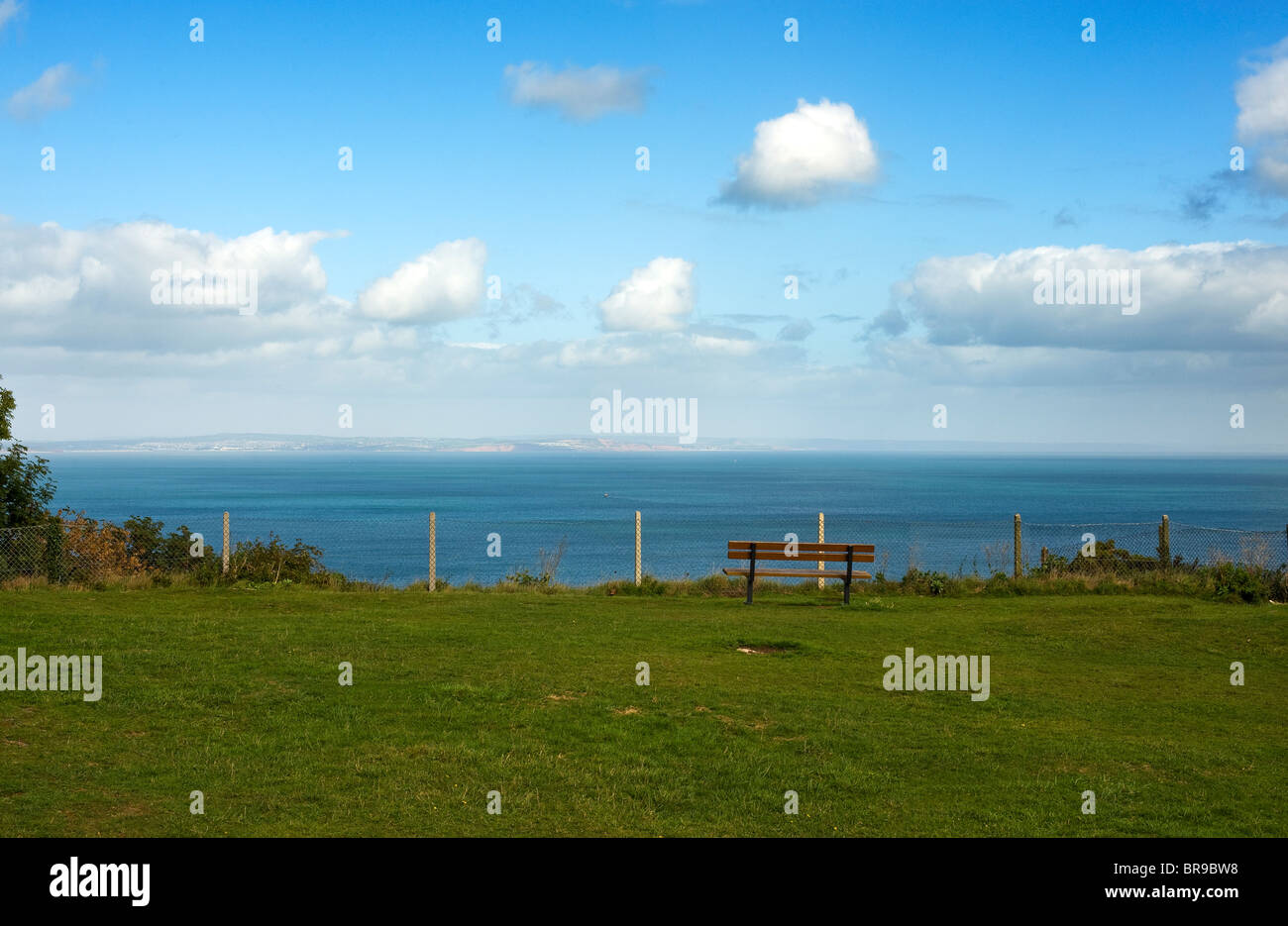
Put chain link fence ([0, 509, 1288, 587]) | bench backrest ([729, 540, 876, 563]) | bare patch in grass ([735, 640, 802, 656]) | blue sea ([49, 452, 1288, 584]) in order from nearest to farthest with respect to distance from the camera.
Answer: bare patch in grass ([735, 640, 802, 656]), bench backrest ([729, 540, 876, 563]), chain link fence ([0, 509, 1288, 587]), blue sea ([49, 452, 1288, 584])

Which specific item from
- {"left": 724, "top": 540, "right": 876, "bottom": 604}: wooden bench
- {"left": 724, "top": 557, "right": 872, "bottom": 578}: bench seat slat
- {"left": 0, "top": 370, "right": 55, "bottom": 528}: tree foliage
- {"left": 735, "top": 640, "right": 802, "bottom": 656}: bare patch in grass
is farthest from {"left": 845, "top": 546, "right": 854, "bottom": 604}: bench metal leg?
{"left": 0, "top": 370, "right": 55, "bottom": 528}: tree foliage

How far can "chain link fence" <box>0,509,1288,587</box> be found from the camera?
1981 cm

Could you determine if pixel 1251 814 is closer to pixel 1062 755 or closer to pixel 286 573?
pixel 1062 755

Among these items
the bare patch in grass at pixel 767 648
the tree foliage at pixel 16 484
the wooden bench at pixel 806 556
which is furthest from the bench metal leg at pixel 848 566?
the tree foliage at pixel 16 484

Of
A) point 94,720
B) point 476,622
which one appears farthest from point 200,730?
point 476,622

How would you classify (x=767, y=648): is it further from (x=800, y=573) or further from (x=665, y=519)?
(x=665, y=519)

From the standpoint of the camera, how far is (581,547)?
56.3 meters

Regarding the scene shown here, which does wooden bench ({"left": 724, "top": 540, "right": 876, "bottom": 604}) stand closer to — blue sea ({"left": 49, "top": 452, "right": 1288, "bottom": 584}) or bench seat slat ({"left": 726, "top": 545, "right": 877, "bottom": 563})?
bench seat slat ({"left": 726, "top": 545, "right": 877, "bottom": 563})

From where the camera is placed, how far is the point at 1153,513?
295ft

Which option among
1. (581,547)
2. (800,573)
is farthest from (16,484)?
(581,547)

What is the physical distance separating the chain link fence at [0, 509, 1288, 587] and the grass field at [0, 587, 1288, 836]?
543cm

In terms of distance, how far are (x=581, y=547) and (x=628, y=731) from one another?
48.0 metres

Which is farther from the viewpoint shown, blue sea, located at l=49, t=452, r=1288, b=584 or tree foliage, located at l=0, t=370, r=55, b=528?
blue sea, located at l=49, t=452, r=1288, b=584
